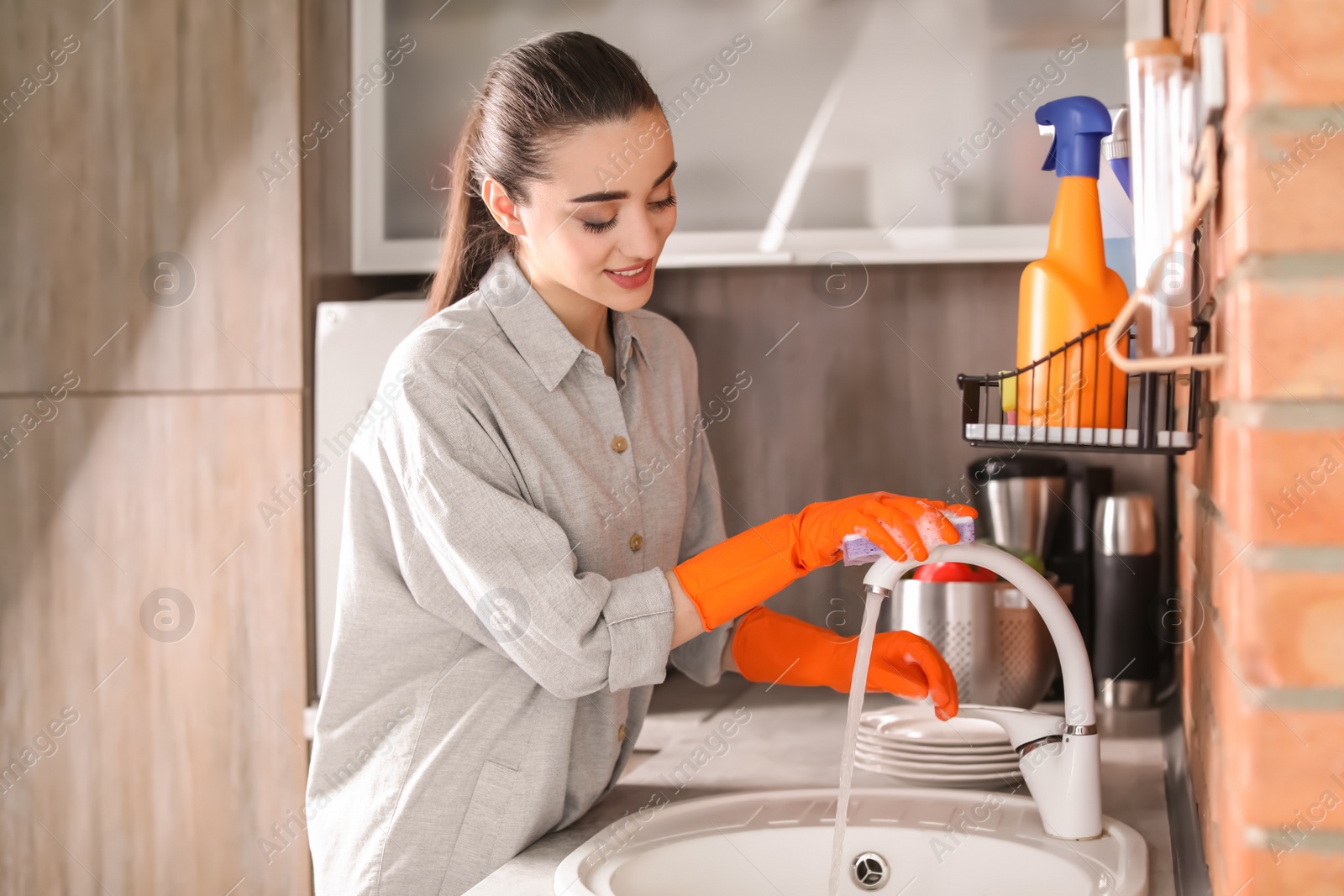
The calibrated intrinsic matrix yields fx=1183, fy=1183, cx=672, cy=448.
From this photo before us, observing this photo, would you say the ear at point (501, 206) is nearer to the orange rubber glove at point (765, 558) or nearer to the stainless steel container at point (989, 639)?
the orange rubber glove at point (765, 558)

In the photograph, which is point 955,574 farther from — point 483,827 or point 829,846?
point 483,827

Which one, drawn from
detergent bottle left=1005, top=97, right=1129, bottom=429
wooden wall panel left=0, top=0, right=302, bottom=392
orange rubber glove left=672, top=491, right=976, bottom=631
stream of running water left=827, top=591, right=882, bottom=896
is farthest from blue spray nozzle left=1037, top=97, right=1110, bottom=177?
wooden wall panel left=0, top=0, right=302, bottom=392

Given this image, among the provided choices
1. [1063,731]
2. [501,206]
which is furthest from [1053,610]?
[501,206]

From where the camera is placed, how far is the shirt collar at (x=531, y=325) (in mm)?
1155

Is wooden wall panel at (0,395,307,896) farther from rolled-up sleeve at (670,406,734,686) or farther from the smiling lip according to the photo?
the smiling lip

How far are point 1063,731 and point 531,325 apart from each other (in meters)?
0.62

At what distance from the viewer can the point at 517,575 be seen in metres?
1.01

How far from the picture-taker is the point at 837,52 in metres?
1.73

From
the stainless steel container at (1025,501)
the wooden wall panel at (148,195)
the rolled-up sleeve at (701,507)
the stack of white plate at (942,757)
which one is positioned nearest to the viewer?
the stack of white plate at (942,757)

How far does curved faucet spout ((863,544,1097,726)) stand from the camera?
39.4 inches

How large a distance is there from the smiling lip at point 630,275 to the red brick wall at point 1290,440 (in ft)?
2.00

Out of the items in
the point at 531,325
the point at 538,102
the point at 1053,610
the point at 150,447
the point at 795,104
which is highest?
the point at 795,104

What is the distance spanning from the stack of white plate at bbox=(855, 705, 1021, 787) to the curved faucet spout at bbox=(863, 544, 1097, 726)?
7.9 inches

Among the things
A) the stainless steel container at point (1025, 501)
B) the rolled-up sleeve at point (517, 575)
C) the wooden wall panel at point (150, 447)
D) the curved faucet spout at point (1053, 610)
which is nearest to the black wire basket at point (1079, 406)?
the curved faucet spout at point (1053, 610)
